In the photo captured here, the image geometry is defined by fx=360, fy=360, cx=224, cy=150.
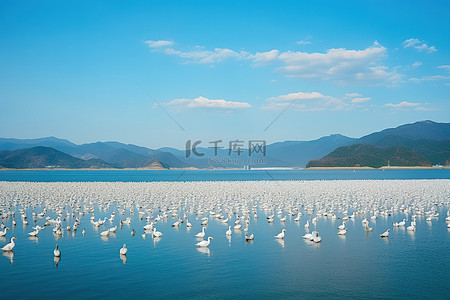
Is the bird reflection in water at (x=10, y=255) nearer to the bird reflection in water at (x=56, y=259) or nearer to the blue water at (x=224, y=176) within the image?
the bird reflection in water at (x=56, y=259)

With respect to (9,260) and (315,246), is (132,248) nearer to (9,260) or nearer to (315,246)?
(9,260)

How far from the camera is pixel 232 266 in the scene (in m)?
14.2

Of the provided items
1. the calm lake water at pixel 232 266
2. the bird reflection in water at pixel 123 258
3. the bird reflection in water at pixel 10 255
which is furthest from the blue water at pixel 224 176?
the bird reflection in water at pixel 123 258

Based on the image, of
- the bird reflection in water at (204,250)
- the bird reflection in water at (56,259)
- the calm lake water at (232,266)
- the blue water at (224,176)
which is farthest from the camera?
the blue water at (224,176)

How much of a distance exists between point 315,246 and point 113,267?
9323mm

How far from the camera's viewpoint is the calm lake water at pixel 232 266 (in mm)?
11617

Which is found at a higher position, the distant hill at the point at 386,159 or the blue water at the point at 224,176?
the distant hill at the point at 386,159

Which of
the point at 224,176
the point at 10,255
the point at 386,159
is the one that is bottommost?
the point at 224,176

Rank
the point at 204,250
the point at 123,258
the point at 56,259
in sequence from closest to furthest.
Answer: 1. the point at 56,259
2. the point at 123,258
3. the point at 204,250

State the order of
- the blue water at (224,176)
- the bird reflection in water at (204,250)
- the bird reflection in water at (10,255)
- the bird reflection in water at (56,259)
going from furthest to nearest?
the blue water at (224,176)
the bird reflection in water at (204,250)
the bird reflection in water at (10,255)
the bird reflection in water at (56,259)

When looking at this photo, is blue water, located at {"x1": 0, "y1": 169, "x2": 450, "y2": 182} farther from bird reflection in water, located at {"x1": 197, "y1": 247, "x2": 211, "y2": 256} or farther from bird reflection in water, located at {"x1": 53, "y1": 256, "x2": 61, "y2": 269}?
bird reflection in water, located at {"x1": 53, "y1": 256, "x2": 61, "y2": 269}

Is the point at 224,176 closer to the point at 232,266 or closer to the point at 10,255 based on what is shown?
the point at 10,255

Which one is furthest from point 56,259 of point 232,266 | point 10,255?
point 232,266

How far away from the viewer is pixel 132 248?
56.1 feet
